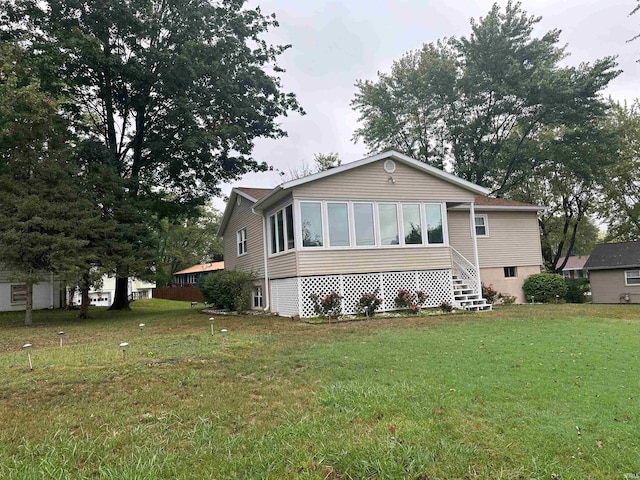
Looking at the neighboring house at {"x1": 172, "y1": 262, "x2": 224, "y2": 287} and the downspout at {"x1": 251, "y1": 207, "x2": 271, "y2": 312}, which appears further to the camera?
the neighboring house at {"x1": 172, "y1": 262, "x2": 224, "y2": 287}

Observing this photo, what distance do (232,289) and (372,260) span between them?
615 centimetres

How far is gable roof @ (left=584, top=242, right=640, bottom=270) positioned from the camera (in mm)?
20406

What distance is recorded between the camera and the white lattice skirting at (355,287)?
12.6m

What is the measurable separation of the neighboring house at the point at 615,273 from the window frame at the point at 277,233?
18.1 meters

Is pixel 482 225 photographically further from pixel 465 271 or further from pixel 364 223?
pixel 364 223

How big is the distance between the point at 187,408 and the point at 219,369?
1.58m

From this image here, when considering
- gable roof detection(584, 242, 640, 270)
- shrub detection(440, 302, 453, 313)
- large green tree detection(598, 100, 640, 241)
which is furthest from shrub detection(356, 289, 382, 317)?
large green tree detection(598, 100, 640, 241)

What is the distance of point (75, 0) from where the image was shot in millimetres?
16156

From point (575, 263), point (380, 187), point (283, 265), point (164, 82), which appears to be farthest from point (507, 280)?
point (575, 263)

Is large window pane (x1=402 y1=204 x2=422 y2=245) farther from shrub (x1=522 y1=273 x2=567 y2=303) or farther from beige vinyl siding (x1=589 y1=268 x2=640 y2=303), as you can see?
beige vinyl siding (x1=589 y1=268 x2=640 y2=303)

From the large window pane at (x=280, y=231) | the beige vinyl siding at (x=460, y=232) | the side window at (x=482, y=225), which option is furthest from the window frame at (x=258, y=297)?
the side window at (x=482, y=225)

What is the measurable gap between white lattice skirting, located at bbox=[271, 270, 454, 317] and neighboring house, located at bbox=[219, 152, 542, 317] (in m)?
0.03

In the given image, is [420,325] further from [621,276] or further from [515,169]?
[515,169]

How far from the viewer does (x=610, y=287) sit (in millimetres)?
21188
